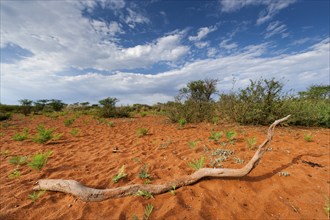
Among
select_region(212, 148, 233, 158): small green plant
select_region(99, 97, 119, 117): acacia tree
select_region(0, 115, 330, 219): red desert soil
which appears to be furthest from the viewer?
select_region(99, 97, 119, 117): acacia tree

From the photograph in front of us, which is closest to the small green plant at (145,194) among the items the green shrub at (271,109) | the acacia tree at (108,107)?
the green shrub at (271,109)

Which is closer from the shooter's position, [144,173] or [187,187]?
[187,187]

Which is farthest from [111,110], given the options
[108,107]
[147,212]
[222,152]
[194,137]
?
[147,212]

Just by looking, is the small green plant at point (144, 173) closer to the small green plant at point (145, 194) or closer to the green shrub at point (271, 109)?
the small green plant at point (145, 194)

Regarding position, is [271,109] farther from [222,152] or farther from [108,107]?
[108,107]

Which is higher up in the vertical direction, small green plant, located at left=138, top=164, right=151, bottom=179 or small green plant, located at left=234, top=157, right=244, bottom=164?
small green plant, located at left=234, top=157, right=244, bottom=164

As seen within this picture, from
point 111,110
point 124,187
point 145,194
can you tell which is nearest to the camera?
point 145,194

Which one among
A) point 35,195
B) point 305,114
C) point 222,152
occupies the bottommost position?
point 35,195

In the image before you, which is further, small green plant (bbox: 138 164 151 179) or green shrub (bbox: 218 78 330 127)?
green shrub (bbox: 218 78 330 127)

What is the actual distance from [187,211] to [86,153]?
2893 mm

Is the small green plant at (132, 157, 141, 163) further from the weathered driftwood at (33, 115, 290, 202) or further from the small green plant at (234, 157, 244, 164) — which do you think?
the small green plant at (234, 157, 244, 164)

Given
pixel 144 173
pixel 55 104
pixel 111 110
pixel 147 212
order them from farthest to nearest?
pixel 55 104 → pixel 111 110 → pixel 144 173 → pixel 147 212

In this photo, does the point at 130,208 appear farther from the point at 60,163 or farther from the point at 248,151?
the point at 248,151

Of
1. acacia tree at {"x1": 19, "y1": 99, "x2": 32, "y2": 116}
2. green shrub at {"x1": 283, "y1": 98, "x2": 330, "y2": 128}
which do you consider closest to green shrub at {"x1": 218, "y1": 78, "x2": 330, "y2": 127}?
green shrub at {"x1": 283, "y1": 98, "x2": 330, "y2": 128}
